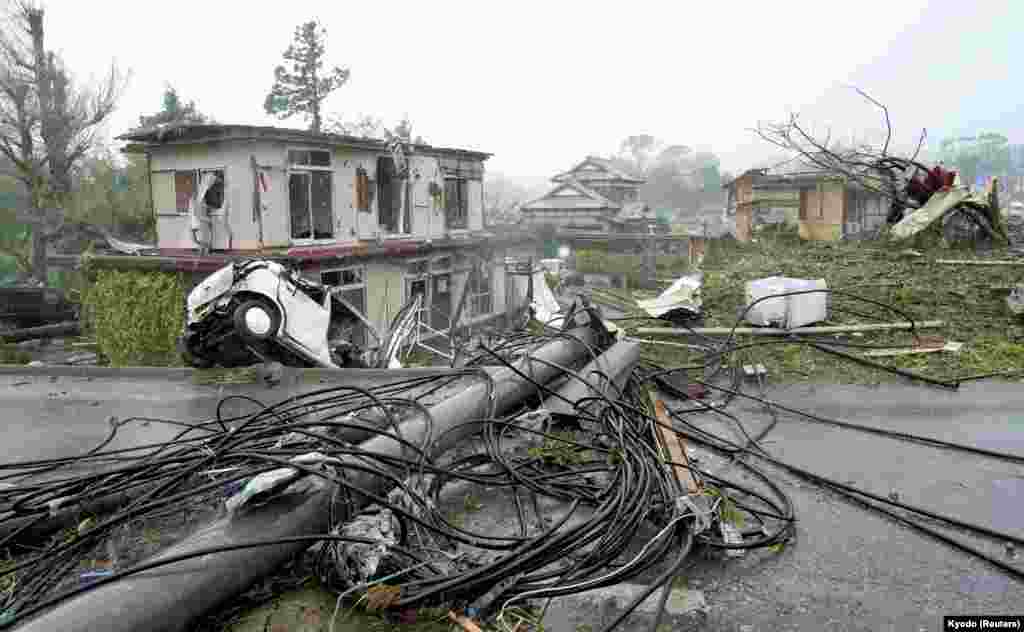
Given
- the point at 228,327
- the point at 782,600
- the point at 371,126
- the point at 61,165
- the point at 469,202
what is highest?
the point at 371,126

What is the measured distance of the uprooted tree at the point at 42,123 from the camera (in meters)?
24.2

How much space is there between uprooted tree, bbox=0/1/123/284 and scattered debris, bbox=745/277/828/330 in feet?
86.3

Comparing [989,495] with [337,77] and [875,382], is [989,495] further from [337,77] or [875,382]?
[337,77]

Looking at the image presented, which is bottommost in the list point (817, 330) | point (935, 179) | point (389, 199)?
point (817, 330)

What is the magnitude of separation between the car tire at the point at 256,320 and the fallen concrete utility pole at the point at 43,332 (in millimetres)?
16926

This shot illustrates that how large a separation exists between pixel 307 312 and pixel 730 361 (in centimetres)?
625

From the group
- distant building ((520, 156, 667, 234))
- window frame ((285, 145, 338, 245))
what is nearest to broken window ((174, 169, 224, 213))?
window frame ((285, 145, 338, 245))

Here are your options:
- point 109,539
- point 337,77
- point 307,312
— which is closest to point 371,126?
point 337,77

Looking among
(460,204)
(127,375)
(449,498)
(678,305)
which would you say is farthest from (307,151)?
(449,498)

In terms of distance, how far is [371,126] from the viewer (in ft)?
120

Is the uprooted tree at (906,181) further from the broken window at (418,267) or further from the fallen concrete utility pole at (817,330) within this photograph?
the broken window at (418,267)

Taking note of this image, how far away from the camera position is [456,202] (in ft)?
77.5

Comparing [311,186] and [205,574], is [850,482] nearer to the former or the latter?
[205,574]

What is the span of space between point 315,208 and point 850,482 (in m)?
15.1
